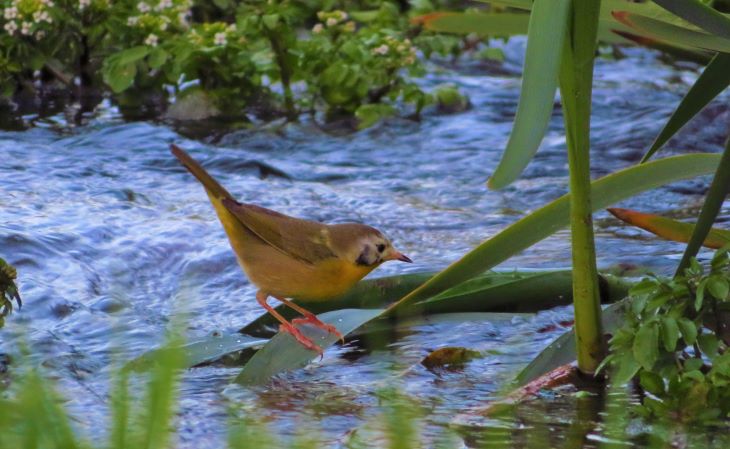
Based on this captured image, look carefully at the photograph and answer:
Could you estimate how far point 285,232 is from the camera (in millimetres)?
4336

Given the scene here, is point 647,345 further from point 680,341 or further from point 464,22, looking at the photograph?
point 464,22

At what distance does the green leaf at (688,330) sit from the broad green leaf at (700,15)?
64 cm

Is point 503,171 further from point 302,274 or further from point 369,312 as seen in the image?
point 302,274

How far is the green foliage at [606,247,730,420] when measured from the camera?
296cm

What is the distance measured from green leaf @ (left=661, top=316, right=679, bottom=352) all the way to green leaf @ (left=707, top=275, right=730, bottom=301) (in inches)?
4.4

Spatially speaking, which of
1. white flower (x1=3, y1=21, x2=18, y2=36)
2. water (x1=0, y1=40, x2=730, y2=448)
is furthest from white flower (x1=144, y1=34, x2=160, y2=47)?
white flower (x1=3, y1=21, x2=18, y2=36)

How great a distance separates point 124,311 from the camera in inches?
182

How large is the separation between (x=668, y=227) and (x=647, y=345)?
0.67 meters

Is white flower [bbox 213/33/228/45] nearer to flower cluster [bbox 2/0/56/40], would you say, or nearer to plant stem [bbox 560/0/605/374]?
flower cluster [bbox 2/0/56/40]

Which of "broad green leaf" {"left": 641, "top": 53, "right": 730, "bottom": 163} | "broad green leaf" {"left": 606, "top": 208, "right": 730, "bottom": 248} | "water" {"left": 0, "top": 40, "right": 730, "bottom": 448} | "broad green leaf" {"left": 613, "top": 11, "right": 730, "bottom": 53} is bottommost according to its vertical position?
"water" {"left": 0, "top": 40, "right": 730, "bottom": 448}

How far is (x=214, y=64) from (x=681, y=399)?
535 cm

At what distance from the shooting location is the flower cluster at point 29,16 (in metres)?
7.68

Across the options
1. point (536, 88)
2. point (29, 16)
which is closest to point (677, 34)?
point (536, 88)

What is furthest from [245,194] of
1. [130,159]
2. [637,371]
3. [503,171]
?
[503,171]
